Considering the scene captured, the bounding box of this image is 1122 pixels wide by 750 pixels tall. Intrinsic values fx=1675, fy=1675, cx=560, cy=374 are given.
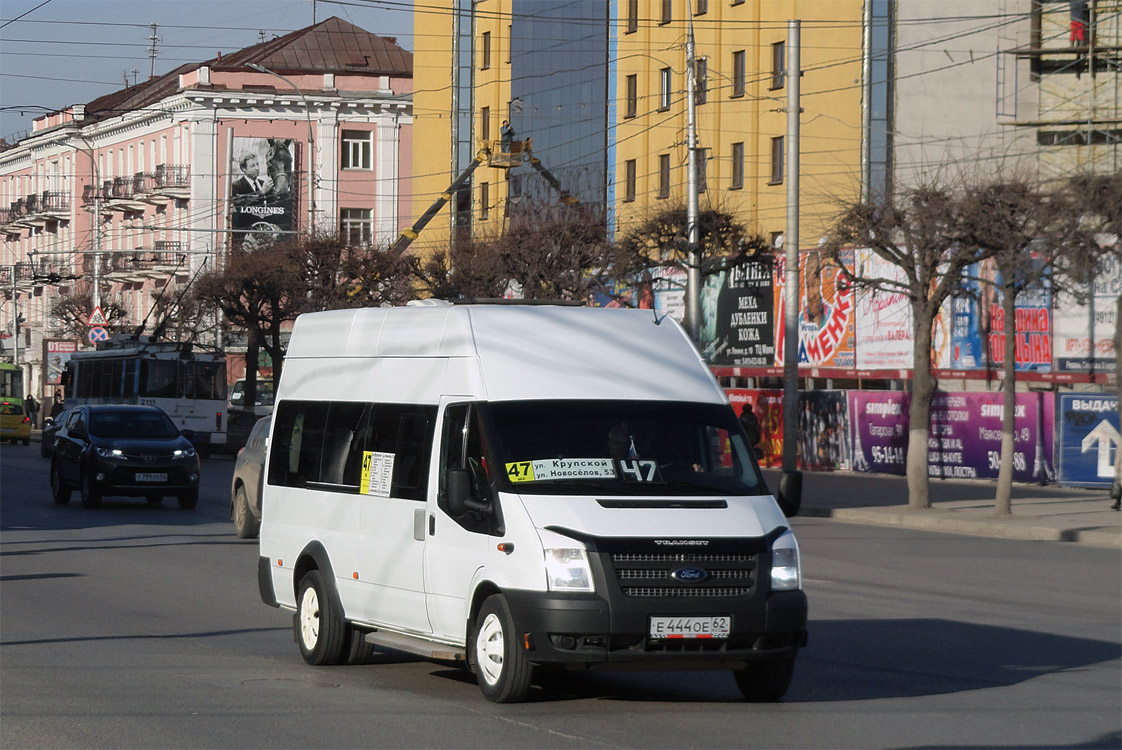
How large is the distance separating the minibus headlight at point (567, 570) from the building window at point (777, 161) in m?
42.6

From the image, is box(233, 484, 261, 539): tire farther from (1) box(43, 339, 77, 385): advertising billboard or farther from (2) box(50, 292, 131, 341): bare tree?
(2) box(50, 292, 131, 341): bare tree

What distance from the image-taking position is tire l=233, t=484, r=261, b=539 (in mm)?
21500

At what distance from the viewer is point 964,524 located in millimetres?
24812

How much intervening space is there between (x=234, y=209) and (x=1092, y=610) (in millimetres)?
65943

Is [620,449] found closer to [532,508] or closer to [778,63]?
[532,508]

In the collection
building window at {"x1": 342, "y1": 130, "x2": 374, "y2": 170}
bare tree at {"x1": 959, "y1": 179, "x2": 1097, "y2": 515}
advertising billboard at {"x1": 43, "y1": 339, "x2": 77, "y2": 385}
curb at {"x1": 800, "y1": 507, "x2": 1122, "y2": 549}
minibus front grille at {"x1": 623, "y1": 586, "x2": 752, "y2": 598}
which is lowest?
curb at {"x1": 800, "y1": 507, "x2": 1122, "y2": 549}

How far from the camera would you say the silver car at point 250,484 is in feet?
70.3

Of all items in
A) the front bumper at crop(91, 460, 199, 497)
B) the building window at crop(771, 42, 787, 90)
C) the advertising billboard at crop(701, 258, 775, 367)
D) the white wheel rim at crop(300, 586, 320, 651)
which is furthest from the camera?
the building window at crop(771, 42, 787, 90)

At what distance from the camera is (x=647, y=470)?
960 cm

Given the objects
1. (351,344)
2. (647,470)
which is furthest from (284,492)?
(647,470)

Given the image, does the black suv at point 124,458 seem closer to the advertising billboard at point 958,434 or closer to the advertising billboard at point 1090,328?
the advertising billboard at point 958,434

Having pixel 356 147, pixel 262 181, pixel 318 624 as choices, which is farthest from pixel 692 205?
pixel 356 147

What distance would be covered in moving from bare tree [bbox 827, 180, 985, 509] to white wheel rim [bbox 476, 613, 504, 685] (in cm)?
1831

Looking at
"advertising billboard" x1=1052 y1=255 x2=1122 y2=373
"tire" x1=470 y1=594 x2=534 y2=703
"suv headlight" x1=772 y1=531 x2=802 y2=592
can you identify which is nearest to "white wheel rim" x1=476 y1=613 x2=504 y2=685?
"tire" x1=470 y1=594 x2=534 y2=703
